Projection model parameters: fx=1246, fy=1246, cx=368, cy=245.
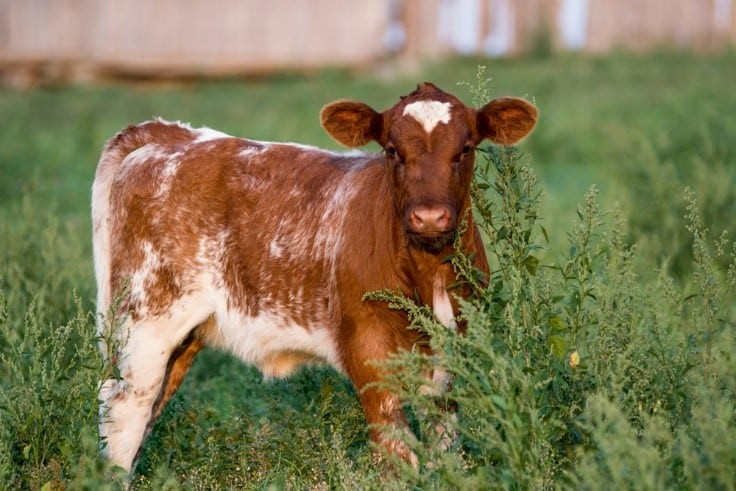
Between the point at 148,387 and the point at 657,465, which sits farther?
the point at 148,387

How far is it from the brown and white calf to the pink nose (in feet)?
0.44

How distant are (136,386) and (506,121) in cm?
235

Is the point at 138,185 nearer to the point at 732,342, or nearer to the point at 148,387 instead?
the point at 148,387

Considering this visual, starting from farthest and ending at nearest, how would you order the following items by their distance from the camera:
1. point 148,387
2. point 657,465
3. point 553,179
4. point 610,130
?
1. point 553,179
2. point 610,130
3. point 148,387
4. point 657,465

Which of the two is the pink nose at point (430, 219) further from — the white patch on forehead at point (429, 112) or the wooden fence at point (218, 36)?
the wooden fence at point (218, 36)

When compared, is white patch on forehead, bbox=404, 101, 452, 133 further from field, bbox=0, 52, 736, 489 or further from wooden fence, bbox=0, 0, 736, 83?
wooden fence, bbox=0, 0, 736, 83

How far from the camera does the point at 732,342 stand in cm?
547

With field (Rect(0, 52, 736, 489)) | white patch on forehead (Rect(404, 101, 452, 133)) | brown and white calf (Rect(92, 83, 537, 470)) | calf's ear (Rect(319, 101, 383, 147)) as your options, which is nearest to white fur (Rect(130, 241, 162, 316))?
brown and white calf (Rect(92, 83, 537, 470))

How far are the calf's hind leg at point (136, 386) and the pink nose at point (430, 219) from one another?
1702 mm

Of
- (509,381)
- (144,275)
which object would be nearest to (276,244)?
(144,275)

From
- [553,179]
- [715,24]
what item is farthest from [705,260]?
[715,24]

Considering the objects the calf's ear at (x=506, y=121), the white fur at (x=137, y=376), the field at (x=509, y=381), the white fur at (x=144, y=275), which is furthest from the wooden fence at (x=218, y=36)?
the calf's ear at (x=506, y=121)

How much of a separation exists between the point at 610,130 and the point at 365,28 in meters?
11.3

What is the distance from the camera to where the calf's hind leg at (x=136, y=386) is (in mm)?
6445
